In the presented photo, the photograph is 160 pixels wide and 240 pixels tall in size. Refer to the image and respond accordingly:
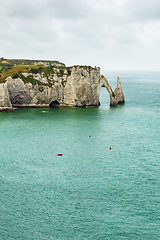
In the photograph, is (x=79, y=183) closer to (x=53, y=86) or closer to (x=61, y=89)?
(x=53, y=86)

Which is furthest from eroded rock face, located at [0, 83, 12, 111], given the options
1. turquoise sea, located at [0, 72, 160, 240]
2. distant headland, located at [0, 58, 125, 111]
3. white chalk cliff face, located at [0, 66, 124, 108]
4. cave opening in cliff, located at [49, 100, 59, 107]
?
turquoise sea, located at [0, 72, 160, 240]

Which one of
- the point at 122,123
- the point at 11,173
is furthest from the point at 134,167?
the point at 122,123

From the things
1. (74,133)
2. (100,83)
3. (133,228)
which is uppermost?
(100,83)

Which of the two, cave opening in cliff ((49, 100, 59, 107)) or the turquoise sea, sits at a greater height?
cave opening in cliff ((49, 100, 59, 107))

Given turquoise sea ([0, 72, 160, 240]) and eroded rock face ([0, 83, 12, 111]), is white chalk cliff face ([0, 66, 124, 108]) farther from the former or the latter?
turquoise sea ([0, 72, 160, 240])

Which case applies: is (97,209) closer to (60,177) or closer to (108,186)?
(108,186)
